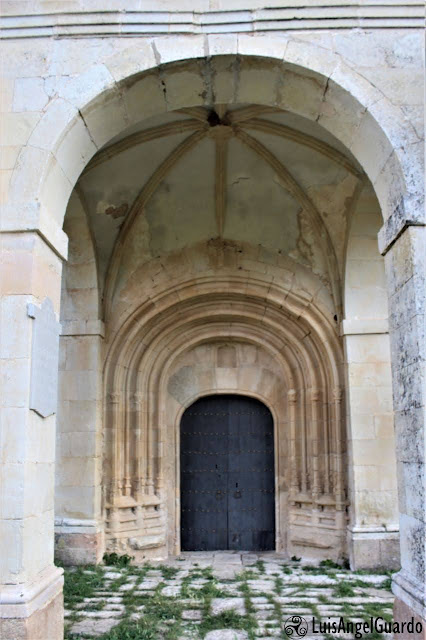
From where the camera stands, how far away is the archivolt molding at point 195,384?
7.21 m

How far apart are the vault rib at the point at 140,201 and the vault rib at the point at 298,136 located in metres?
0.58

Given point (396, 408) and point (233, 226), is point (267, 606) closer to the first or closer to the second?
point (396, 408)

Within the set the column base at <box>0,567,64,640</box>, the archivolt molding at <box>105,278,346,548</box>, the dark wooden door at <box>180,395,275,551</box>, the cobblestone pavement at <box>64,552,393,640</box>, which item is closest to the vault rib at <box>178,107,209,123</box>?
the archivolt molding at <box>105,278,346,548</box>

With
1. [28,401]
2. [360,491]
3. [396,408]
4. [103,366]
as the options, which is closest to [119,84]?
[28,401]

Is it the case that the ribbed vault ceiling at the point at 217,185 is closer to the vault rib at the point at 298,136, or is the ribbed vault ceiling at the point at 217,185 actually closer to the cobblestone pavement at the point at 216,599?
the vault rib at the point at 298,136

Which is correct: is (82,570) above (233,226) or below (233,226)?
below

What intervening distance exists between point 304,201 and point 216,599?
14.2ft

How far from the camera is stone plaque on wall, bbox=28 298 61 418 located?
392 cm

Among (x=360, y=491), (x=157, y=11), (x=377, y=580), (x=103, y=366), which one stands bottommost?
(x=377, y=580)

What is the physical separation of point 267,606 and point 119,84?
173 inches

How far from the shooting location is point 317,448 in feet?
24.1

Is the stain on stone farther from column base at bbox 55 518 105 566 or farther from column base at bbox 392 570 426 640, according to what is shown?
column base at bbox 392 570 426 640

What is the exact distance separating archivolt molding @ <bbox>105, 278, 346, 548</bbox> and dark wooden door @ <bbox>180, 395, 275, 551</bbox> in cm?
35

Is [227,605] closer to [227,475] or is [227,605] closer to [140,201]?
[227,475]
